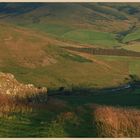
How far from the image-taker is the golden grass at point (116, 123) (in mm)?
16672

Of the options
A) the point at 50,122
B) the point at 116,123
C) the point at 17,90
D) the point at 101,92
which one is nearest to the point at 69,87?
the point at 101,92

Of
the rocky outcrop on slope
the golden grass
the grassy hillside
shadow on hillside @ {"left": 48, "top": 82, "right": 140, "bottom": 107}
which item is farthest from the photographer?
shadow on hillside @ {"left": 48, "top": 82, "right": 140, "bottom": 107}

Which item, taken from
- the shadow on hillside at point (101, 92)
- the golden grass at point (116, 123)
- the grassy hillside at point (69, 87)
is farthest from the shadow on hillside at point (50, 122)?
the shadow on hillside at point (101, 92)

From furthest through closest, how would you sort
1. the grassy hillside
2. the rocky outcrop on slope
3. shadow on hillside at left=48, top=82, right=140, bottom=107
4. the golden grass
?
shadow on hillside at left=48, top=82, right=140, bottom=107 < the rocky outcrop on slope < the grassy hillside < the golden grass

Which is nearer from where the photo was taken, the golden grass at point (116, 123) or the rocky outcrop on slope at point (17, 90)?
the golden grass at point (116, 123)

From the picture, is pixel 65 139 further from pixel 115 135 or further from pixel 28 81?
pixel 28 81

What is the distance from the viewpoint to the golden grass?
1667 cm

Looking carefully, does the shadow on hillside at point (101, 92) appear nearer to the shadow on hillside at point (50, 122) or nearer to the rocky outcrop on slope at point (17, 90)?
the rocky outcrop on slope at point (17, 90)

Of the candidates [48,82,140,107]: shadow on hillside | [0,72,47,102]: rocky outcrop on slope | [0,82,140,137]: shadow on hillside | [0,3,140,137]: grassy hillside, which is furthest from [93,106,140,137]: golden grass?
[48,82,140,107]: shadow on hillside

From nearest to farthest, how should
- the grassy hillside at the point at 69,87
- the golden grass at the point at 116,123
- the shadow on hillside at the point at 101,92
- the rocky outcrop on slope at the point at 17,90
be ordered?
1. the golden grass at the point at 116,123
2. the grassy hillside at the point at 69,87
3. the rocky outcrop on slope at the point at 17,90
4. the shadow on hillside at the point at 101,92

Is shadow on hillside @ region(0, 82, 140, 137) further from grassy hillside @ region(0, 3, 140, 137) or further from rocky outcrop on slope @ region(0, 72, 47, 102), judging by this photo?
rocky outcrop on slope @ region(0, 72, 47, 102)

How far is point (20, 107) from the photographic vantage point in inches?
750

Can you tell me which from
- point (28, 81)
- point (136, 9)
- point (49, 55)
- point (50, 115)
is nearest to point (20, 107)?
point (50, 115)

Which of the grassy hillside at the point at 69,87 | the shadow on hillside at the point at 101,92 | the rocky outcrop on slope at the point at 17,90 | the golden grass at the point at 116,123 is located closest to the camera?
the golden grass at the point at 116,123
